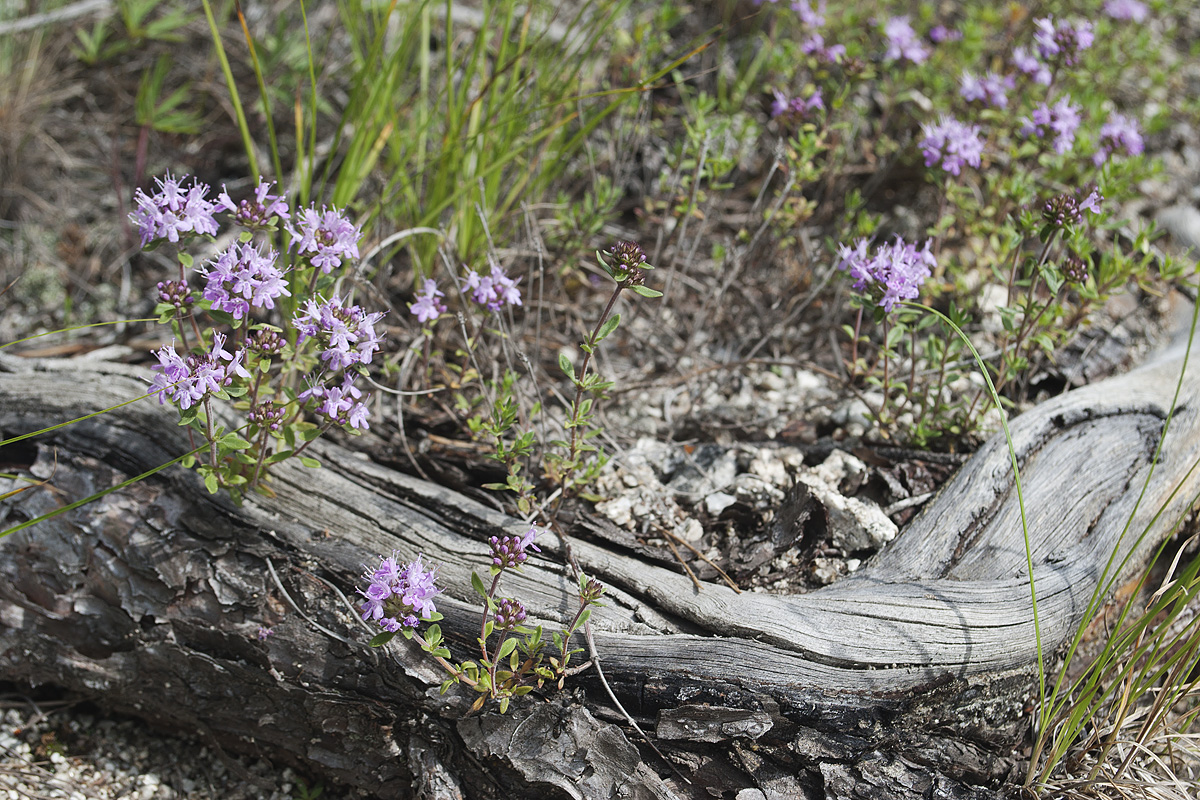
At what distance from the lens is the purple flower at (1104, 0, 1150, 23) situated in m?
4.38

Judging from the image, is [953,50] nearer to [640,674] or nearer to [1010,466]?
[1010,466]

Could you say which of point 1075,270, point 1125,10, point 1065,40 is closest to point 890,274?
point 1075,270

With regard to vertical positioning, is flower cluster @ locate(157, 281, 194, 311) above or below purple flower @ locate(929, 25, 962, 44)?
below

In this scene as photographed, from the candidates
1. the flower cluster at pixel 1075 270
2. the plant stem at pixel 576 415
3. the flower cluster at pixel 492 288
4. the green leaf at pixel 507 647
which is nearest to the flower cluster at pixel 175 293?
the flower cluster at pixel 492 288

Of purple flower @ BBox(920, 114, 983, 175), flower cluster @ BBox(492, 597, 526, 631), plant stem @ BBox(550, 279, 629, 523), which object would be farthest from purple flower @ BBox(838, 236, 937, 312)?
flower cluster @ BBox(492, 597, 526, 631)

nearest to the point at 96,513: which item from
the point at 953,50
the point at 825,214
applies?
the point at 825,214

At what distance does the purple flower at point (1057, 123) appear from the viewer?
305cm

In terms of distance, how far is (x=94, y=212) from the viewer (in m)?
4.06

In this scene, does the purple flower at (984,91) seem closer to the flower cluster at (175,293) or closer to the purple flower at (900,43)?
the purple flower at (900,43)

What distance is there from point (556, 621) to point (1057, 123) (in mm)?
2567

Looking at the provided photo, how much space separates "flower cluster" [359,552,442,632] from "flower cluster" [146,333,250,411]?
1.91 ft

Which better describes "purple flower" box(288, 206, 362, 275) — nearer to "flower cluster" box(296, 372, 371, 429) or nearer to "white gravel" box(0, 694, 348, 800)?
"flower cluster" box(296, 372, 371, 429)

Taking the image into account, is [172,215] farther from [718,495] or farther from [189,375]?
[718,495]

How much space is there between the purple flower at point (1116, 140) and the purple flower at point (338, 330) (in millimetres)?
2866
